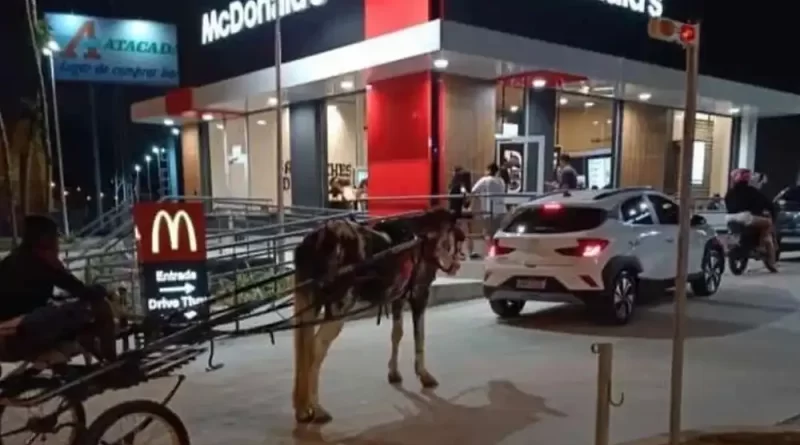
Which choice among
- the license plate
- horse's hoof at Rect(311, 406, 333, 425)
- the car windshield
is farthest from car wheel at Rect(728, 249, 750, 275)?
horse's hoof at Rect(311, 406, 333, 425)

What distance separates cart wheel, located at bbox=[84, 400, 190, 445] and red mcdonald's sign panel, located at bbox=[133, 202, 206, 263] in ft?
10.6

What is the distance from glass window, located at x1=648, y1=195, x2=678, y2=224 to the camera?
10258 mm

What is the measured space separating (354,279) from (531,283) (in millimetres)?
4005

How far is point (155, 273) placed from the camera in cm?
752

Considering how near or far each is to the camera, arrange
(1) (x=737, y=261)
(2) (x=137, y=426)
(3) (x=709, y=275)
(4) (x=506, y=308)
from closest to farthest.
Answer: (2) (x=137, y=426) < (4) (x=506, y=308) < (3) (x=709, y=275) < (1) (x=737, y=261)

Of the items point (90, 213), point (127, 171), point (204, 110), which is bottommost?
point (90, 213)

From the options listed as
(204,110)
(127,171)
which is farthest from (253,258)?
(127,171)

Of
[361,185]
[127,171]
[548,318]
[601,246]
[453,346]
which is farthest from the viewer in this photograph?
[127,171]

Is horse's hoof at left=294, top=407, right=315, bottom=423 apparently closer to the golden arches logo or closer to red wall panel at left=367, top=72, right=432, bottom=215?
the golden arches logo

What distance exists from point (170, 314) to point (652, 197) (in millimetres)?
7829

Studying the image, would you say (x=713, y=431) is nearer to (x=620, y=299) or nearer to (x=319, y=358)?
(x=319, y=358)

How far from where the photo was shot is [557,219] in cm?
911

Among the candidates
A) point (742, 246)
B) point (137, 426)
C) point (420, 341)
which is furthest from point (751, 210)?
point (137, 426)

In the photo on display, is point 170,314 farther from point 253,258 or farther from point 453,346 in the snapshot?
point 253,258
